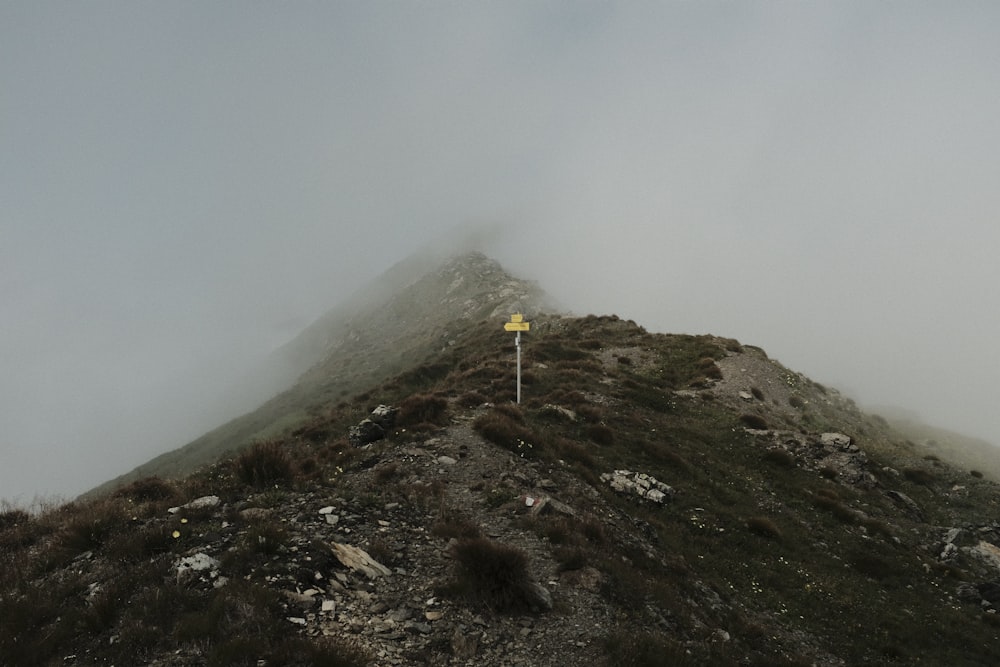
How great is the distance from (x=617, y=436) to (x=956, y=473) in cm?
1893

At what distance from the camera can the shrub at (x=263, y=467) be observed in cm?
1299

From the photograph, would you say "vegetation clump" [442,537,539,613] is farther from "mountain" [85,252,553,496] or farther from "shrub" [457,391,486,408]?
"mountain" [85,252,553,496]

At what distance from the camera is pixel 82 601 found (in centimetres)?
842

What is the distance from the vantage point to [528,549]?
448 inches

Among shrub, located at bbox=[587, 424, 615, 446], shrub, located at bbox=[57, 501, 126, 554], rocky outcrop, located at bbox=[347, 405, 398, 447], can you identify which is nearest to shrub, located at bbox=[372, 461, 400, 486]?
rocky outcrop, located at bbox=[347, 405, 398, 447]

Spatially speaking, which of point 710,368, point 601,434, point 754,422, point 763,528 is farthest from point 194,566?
point 710,368

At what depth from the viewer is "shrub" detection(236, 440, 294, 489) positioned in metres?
13.0

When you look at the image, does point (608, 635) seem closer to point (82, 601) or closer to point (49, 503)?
point (82, 601)

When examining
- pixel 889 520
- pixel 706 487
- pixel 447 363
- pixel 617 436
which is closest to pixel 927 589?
pixel 889 520

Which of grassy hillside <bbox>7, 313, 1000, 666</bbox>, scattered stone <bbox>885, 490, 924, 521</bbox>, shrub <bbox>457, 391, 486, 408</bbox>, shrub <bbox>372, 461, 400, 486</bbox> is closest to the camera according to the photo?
grassy hillside <bbox>7, 313, 1000, 666</bbox>

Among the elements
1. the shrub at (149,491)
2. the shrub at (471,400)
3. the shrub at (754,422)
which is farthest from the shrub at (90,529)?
the shrub at (754,422)

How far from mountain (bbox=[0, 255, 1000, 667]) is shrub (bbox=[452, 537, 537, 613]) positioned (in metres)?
0.04

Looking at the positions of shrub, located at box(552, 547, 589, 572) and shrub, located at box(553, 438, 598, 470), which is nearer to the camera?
shrub, located at box(552, 547, 589, 572)

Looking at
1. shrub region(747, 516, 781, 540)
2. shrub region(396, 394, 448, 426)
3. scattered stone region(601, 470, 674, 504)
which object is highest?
shrub region(396, 394, 448, 426)
